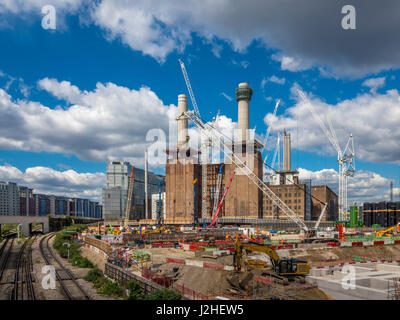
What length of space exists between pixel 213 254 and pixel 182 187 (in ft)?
319

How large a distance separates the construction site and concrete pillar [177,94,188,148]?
495mm

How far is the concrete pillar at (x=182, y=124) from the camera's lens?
148875mm

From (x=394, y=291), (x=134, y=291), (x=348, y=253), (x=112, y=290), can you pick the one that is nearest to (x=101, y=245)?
(x=112, y=290)

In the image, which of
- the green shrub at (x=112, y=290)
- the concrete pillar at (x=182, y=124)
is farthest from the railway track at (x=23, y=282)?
the concrete pillar at (x=182, y=124)

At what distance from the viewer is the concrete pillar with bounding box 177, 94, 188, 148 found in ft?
488

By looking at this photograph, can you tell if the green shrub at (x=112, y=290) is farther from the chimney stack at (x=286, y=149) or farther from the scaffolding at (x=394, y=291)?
the chimney stack at (x=286, y=149)

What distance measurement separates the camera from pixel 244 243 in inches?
1340

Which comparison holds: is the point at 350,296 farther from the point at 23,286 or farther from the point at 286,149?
the point at 286,149

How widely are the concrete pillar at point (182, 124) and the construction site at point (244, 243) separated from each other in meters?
0.50

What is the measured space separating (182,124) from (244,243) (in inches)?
4820

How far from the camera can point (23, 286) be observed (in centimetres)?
3219

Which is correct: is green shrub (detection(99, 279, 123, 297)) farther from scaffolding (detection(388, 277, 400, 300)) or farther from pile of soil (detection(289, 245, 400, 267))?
pile of soil (detection(289, 245, 400, 267))

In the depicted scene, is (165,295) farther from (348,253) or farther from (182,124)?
(182,124)
